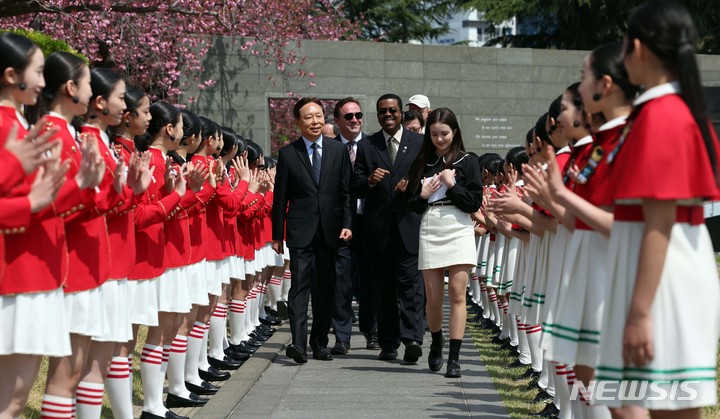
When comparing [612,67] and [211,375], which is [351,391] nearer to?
[211,375]

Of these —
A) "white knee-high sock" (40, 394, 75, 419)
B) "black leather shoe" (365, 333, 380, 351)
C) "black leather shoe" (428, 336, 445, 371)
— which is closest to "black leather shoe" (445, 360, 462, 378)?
"black leather shoe" (428, 336, 445, 371)

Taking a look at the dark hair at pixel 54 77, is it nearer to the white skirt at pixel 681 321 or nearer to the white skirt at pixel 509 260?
the white skirt at pixel 681 321

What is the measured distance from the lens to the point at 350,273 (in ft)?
36.3

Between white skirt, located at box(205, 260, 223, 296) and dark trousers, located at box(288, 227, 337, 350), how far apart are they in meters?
1.38

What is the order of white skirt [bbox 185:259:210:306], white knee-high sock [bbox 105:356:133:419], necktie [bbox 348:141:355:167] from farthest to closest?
1. necktie [bbox 348:141:355:167]
2. white skirt [bbox 185:259:210:306]
3. white knee-high sock [bbox 105:356:133:419]

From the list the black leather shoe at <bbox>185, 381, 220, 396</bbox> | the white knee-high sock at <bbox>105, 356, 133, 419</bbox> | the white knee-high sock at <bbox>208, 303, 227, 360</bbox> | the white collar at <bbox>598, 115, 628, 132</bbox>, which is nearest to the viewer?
the white collar at <bbox>598, 115, 628, 132</bbox>

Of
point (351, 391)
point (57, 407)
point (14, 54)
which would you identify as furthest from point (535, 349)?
point (14, 54)

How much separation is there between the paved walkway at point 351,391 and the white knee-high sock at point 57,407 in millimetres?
2300

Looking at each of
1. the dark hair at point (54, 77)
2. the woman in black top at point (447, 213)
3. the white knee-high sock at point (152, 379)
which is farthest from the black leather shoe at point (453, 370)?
the dark hair at point (54, 77)

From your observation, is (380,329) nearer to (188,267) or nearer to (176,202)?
(188,267)

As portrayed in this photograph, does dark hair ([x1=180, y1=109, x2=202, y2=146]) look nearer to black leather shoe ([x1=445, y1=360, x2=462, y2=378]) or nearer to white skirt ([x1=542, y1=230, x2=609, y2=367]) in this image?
black leather shoe ([x1=445, y1=360, x2=462, y2=378])

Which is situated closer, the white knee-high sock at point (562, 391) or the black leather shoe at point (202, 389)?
the white knee-high sock at point (562, 391)

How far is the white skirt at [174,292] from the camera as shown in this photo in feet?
→ 23.0

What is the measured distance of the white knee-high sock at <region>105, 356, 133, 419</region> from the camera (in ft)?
20.5
